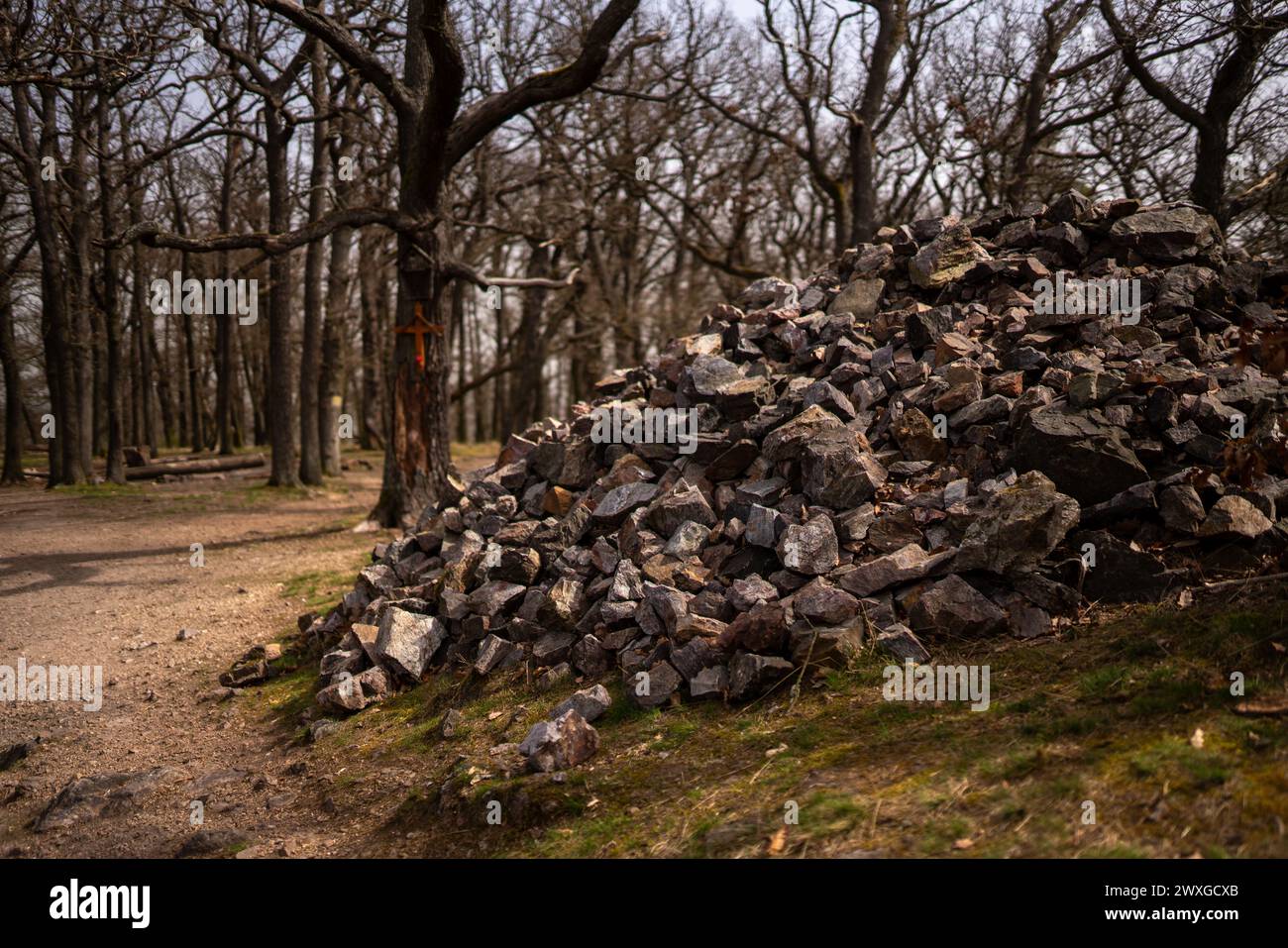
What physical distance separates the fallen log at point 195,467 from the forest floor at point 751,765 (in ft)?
37.2

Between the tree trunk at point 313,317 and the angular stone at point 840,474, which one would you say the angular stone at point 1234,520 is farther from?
the tree trunk at point 313,317

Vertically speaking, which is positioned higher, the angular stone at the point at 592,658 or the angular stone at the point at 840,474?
the angular stone at the point at 840,474

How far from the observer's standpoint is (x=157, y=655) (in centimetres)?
786

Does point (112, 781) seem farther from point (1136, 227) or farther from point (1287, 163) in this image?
point (1287, 163)

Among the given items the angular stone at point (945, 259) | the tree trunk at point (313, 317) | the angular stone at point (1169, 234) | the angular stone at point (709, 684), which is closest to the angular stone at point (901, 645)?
the angular stone at point (709, 684)

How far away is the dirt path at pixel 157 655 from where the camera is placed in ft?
16.5

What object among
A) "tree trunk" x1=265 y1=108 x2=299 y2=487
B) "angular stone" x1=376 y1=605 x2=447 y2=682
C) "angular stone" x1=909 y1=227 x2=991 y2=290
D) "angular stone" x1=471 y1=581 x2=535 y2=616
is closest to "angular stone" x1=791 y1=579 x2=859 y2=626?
"angular stone" x1=471 y1=581 x2=535 y2=616

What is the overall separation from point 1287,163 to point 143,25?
1252 centimetres

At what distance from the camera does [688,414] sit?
741cm

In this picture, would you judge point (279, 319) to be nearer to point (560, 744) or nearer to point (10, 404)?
point (10, 404)

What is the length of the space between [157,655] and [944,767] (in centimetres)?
693

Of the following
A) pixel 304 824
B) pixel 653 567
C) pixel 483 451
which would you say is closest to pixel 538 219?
pixel 483 451

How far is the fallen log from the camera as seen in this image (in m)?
17.9

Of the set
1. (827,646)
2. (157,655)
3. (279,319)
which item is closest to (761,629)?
(827,646)
